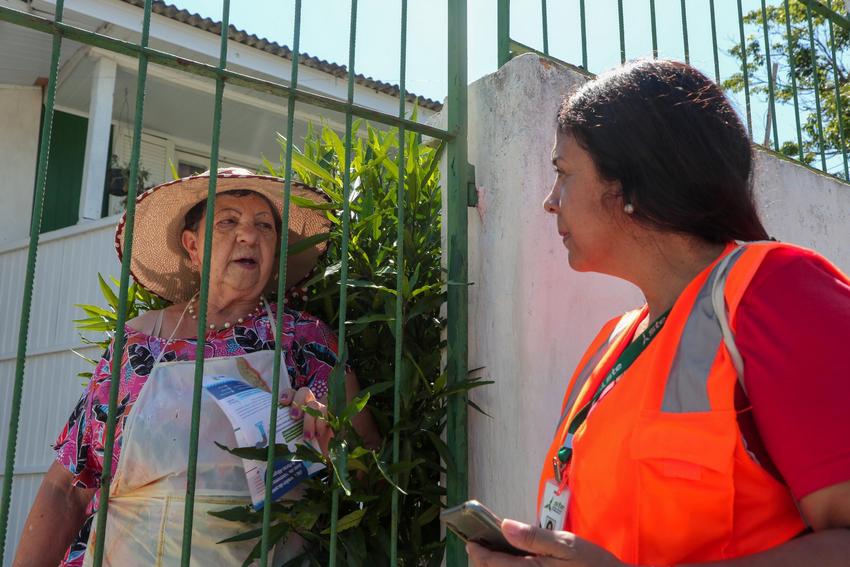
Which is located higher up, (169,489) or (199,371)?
(199,371)

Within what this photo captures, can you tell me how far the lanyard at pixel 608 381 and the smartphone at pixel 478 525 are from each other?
274mm

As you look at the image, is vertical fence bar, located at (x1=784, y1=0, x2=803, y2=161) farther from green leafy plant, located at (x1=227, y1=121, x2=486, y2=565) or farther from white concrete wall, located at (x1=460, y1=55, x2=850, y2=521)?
green leafy plant, located at (x1=227, y1=121, x2=486, y2=565)

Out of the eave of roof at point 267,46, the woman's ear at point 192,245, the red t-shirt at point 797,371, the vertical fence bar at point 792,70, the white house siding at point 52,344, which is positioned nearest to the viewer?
the red t-shirt at point 797,371

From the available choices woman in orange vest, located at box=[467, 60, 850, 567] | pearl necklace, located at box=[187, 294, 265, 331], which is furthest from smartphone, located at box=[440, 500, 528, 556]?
pearl necklace, located at box=[187, 294, 265, 331]

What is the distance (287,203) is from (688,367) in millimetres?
1142

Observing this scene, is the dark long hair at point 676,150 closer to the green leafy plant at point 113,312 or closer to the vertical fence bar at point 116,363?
the vertical fence bar at point 116,363

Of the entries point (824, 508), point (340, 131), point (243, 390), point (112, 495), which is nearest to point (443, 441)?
point (243, 390)

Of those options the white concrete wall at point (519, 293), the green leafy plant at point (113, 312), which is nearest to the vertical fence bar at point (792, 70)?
the white concrete wall at point (519, 293)

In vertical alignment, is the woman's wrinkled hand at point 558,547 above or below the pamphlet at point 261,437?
→ below

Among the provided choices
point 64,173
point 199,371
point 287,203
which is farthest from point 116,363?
point 64,173

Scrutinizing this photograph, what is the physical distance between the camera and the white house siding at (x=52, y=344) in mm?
6641

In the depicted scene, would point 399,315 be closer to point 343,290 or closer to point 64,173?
point 343,290

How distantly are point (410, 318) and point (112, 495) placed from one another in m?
0.94

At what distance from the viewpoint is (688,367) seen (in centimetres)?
136
